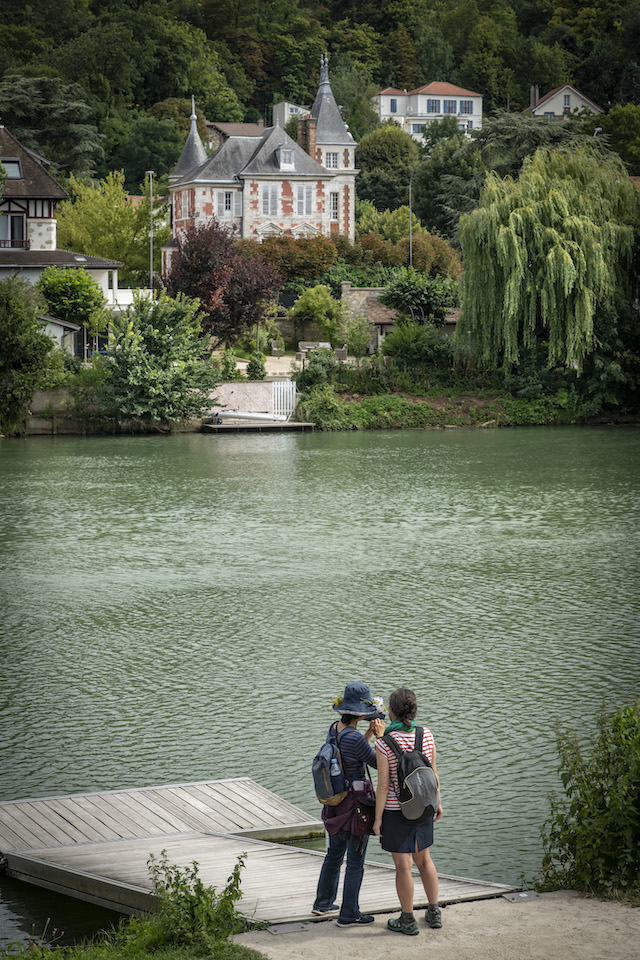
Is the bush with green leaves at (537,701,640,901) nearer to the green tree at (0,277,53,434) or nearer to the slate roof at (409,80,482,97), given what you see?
the green tree at (0,277,53,434)

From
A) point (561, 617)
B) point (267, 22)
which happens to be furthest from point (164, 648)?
point (267, 22)

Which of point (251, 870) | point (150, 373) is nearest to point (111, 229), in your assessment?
point (150, 373)

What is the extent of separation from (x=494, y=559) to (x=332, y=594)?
4491mm

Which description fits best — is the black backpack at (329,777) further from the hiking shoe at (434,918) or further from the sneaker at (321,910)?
the hiking shoe at (434,918)

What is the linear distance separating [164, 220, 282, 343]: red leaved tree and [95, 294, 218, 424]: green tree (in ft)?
19.8

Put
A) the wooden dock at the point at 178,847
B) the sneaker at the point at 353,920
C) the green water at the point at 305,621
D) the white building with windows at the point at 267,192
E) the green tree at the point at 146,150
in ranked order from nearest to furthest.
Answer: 1. the sneaker at the point at 353,920
2. the wooden dock at the point at 178,847
3. the green water at the point at 305,621
4. the white building with windows at the point at 267,192
5. the green tree at the point at 146,150

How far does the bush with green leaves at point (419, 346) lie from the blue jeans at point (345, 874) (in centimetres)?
4530

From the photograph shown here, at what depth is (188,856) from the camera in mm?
9336

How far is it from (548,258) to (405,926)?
41683 millimetres

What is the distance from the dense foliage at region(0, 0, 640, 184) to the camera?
336 feet

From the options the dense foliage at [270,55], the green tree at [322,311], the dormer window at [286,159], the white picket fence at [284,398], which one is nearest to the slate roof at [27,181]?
the green tree at [322,311]

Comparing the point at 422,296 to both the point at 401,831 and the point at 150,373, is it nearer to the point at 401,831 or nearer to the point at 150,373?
the point at 150,373

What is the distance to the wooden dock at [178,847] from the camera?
8.44 meters

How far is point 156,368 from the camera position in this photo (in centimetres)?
4678
